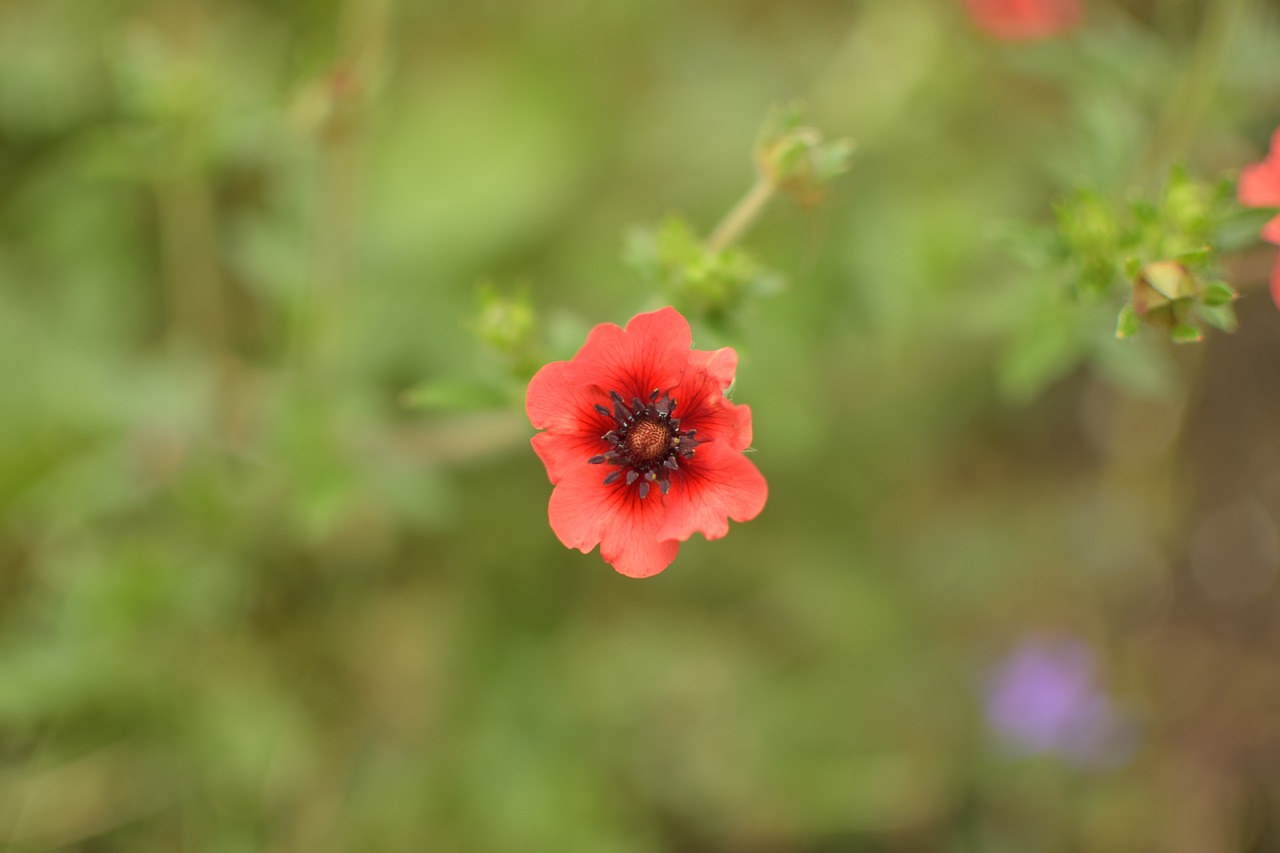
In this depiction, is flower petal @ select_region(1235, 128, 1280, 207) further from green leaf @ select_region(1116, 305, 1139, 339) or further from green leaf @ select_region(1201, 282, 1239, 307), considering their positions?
green leaf @ select_region(1116, 305, 1139, 339)

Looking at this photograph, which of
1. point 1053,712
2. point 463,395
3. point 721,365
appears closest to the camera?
point 721,365

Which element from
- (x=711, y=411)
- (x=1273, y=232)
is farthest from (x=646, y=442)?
(x=1273, y=232)

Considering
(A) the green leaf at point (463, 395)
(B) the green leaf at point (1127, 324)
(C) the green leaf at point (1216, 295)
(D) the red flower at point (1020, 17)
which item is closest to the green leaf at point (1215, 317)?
(C) the green leaf at point (1216, 295)

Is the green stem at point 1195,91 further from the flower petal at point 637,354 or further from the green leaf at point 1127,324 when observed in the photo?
the flower petal at point 637,354

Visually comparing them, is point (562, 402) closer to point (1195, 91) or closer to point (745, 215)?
point (745, 215)

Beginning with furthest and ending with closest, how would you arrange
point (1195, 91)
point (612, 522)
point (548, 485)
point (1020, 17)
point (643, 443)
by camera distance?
point (548, 485) → point (1020, 17) → point (1195, 91) → point (643, 443) → point (612, 522)

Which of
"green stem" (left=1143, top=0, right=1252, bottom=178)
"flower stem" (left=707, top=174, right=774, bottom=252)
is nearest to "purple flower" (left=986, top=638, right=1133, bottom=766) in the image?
"green stem" (left=1143, top=0, right=1252, bottom=178)
